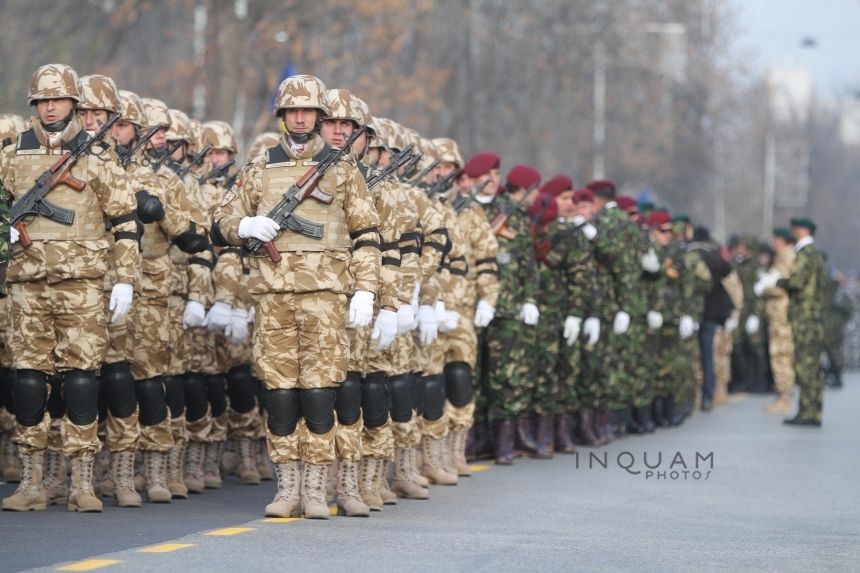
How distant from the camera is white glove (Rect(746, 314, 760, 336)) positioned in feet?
81.4

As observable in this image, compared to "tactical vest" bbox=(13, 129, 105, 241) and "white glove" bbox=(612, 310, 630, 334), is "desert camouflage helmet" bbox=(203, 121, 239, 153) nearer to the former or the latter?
"tactical vest" bbox=(13, 129, 105, 241)

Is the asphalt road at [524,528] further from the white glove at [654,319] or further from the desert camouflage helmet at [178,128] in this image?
the white glove at [654,319]

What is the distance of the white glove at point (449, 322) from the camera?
1162 centimetres

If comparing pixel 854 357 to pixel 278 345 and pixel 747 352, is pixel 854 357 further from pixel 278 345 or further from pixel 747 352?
pixel 278 345

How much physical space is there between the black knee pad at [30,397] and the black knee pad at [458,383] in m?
3.46

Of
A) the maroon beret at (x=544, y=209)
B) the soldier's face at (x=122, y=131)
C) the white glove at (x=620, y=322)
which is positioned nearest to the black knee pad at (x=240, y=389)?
the soldier's face at (x=122, y=131)

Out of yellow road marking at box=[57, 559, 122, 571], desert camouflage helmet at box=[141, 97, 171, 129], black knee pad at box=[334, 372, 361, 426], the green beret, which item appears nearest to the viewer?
yellow road marking at box=[57, 559, 122, 571]

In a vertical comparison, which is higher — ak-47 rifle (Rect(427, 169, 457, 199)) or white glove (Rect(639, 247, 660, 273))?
ak-47 rifle (Rect(427, 169, 457, 199))

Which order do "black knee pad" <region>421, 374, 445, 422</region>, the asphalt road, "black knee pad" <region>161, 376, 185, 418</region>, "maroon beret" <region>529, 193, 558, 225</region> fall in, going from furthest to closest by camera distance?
"maroon beret" <region>529, 193, 558, 225</region> → "black knee pad" <region>421, 374, 445, 422</region> → "black knee pad" <region>161, 376, 185, 418</region> → the asphalt road

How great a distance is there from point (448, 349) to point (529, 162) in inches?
1372

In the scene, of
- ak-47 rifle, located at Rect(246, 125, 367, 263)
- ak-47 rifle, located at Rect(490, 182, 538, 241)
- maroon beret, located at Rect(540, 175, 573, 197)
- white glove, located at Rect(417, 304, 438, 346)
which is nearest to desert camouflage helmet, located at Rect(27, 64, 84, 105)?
ak-47 rifle, located at Rect(246, 125, 367, 263)

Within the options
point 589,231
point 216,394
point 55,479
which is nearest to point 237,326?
point 216,394

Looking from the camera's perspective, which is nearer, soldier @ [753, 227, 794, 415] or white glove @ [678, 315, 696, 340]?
white glove @ [678, 315, 696, 340]

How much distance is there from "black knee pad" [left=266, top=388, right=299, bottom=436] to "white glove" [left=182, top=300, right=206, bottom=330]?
1541mm
